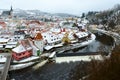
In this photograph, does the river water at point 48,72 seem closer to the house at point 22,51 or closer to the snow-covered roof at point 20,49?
the house at point 22,51

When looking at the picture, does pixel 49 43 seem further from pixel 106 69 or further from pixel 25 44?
pixel 106 69

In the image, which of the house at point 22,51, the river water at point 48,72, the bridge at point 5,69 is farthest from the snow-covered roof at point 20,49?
the river water at point 48,72

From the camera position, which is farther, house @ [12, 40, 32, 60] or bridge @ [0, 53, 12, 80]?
house @ [12, 40, 32, 60]

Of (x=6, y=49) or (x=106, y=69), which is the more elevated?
(x=106, y=69)

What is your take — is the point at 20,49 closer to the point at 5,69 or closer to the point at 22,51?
the point at 22,51

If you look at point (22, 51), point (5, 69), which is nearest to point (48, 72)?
point (5, 69)

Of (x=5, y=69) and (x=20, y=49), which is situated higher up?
(x=20, y=49)

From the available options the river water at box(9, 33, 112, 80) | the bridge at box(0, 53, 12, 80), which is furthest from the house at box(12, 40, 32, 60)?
the river water at box(9, 33, 112, 80)

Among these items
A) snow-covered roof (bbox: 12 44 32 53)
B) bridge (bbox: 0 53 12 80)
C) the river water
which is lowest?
the river water

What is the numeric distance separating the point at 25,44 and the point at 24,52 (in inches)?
37.7

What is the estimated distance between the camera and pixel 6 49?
57.6ft

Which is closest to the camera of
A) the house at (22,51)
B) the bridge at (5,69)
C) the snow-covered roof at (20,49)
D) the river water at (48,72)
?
the bridge at (5,69)

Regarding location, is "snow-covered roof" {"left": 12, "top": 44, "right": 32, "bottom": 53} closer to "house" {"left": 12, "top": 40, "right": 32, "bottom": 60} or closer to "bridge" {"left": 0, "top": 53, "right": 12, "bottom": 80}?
"house" {"left": 12, "top": 40, "right": 32, "bottom": 60}

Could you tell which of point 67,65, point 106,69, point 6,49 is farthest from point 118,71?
point 6,49
